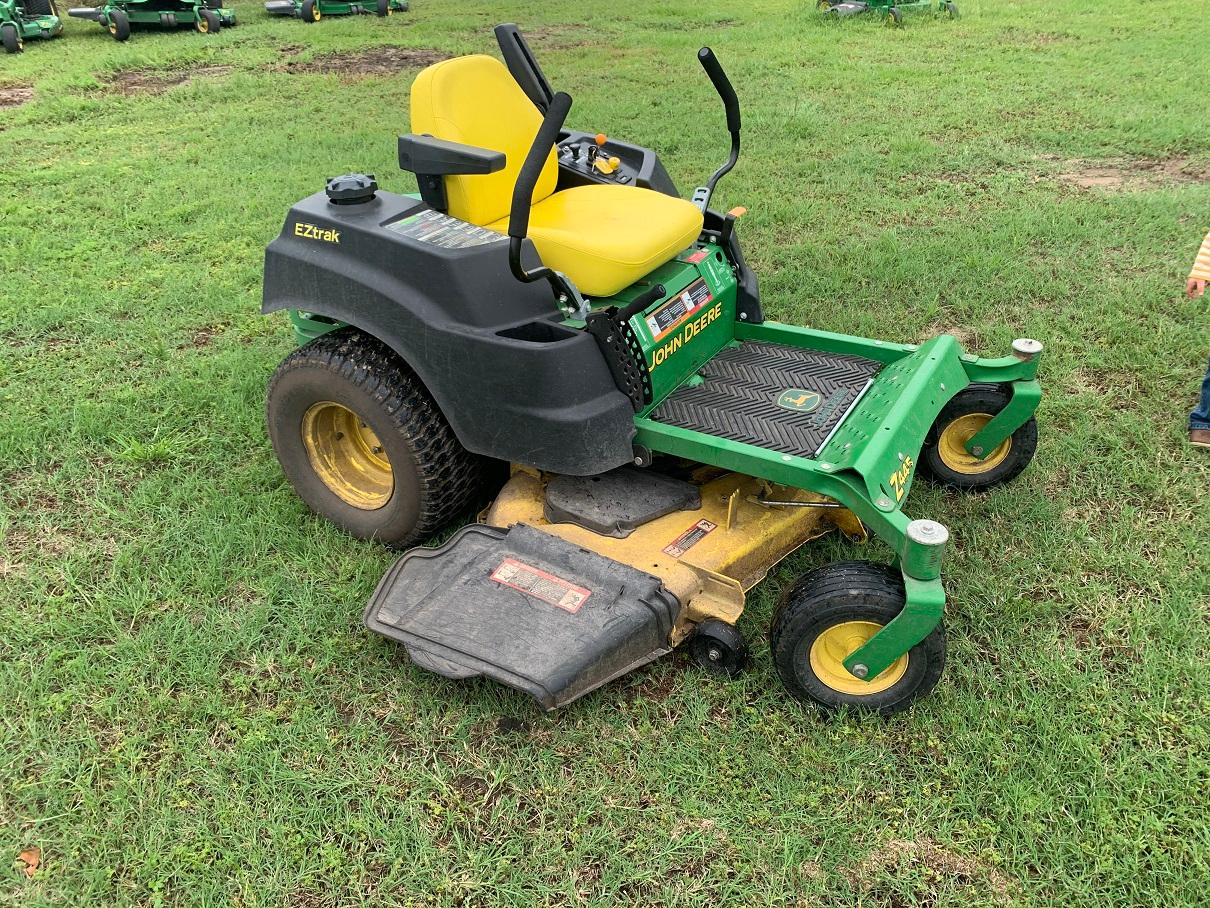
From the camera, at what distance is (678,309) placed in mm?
2818

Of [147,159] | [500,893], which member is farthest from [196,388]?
[147,159]

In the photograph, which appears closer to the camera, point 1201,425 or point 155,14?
point 1201,425

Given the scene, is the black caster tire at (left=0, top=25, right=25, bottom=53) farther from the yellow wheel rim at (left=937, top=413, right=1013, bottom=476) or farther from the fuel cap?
the yellow wheel rim at (left=937, top=413, right=1013, bottom=476)

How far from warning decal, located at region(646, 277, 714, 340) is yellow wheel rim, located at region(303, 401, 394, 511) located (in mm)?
987

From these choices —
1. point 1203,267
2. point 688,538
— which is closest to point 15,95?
point 688,538

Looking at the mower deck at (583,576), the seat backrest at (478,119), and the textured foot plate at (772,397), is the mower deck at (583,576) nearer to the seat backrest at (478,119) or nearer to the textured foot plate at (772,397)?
the textured foot plate at (772,397)

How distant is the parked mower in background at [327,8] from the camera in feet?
36.1

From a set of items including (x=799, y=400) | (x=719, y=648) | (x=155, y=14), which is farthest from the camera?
(x=155, y=14)

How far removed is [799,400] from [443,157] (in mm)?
1291

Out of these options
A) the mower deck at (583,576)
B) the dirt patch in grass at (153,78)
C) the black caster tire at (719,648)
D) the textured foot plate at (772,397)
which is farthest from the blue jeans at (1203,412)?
the dirt patch in grass at (153,78)

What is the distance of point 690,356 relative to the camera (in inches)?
116

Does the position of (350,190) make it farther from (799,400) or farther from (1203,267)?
(1203,267)

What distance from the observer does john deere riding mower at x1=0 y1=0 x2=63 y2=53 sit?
9.52 meters

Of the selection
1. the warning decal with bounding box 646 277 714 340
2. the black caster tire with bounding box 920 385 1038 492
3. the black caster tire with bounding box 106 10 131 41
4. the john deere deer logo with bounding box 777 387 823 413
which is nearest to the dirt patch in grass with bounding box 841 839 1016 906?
the john deere deer logo with bounding box 777 387 823 413
